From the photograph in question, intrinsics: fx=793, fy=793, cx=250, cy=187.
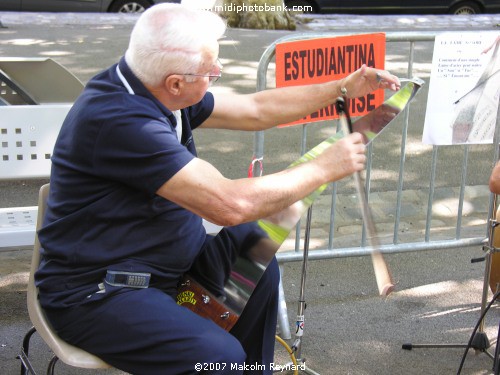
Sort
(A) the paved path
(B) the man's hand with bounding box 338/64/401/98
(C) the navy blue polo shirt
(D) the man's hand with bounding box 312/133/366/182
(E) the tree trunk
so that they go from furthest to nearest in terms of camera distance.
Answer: (E) the tree trunk, (A) the paved path, (B) the man's hand with bounding box 338/64/401/98, (D) the man's hand with bounding box 312/133/366/182, (C) the navy blue polo shirt

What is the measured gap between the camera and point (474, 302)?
399cm

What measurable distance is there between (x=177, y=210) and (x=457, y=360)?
165 centimetres

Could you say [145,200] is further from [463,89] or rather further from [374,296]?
[374,296]

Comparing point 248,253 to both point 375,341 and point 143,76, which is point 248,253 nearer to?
point 143,76

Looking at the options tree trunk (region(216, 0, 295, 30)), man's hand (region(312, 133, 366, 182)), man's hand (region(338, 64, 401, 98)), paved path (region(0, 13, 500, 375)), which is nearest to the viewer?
man's hand (region(312, 133, 366, 182))

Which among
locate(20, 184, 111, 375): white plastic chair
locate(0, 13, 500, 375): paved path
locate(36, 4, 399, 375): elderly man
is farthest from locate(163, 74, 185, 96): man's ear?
locate(0, 13, 500, 375): paved path

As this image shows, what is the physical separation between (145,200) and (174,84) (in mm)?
356

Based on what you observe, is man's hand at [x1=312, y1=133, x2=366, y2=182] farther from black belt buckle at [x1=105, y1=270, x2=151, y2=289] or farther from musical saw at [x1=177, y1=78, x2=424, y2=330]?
black belt buckle at [x1=105, y1=270, x2=151, y2=289]

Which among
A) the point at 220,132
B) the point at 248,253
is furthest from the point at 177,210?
the point at 220,132

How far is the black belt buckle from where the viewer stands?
2.39 meters

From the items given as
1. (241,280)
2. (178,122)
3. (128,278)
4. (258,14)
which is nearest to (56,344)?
(128,278)

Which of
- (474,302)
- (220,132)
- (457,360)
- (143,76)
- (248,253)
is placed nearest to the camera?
(143,76)

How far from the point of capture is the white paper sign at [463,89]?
3521 millimetres

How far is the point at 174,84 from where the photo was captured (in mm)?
2363
